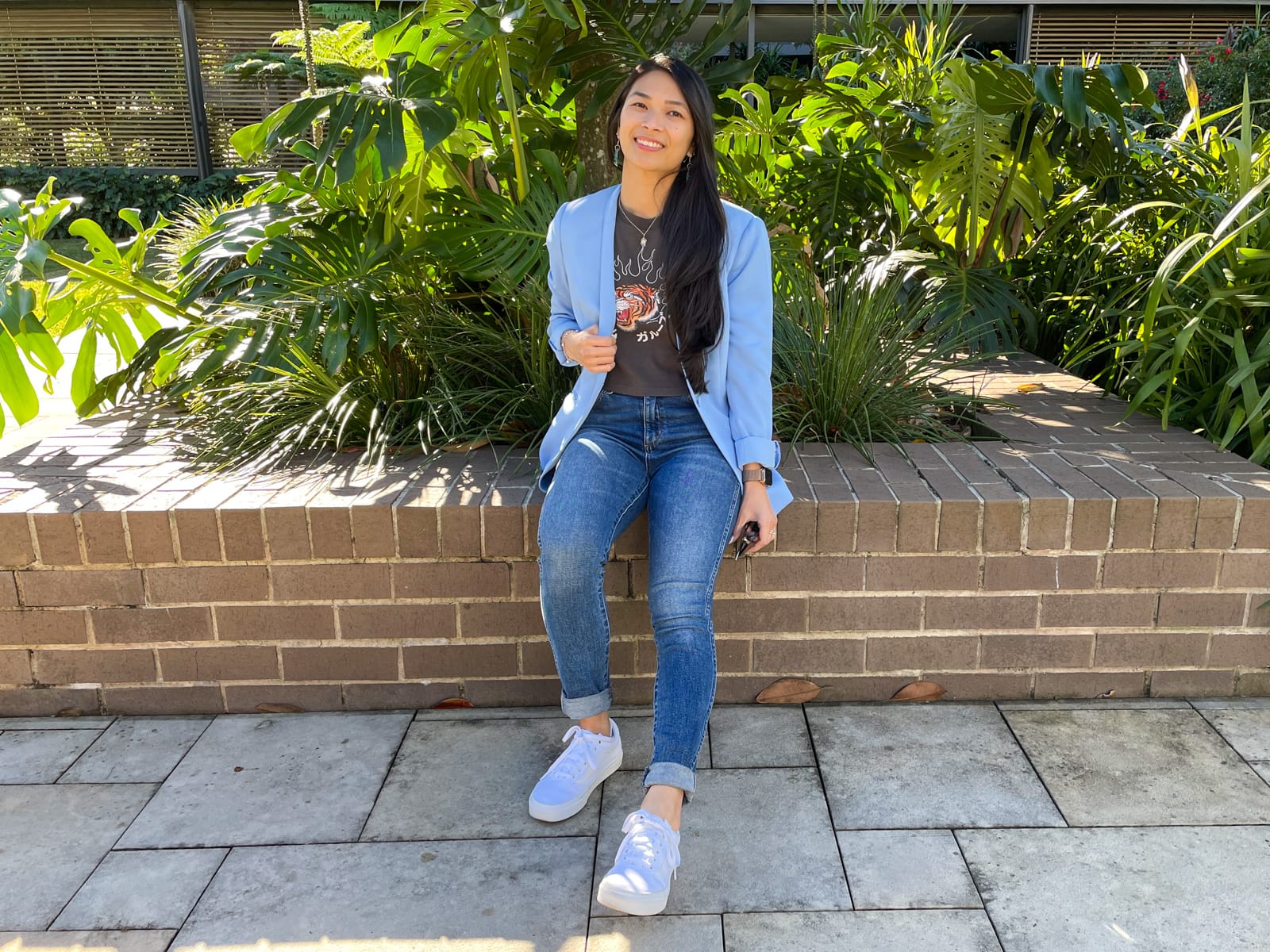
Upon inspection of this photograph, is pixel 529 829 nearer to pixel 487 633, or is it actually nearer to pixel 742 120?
pixel 487 633

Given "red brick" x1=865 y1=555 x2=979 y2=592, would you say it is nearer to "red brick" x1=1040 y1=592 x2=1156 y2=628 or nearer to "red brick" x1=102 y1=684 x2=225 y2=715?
"red brick" x1=1040 y1=592 x2=1156 y2=628

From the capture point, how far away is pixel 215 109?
39.2ft

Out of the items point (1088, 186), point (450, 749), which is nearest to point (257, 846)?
point (450, 749)

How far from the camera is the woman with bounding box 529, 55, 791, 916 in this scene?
6.42 feet

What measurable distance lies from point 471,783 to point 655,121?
138 cm

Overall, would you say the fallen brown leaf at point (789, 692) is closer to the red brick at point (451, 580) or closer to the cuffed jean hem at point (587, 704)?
the cuffed jean hem at point (587, 704)

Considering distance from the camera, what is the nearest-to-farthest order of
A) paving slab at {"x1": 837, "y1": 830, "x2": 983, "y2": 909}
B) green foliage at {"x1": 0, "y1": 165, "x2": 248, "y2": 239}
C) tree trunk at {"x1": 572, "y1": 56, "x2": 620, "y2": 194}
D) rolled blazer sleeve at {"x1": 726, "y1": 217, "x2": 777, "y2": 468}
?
paving slab at {"x1": 837, "y1": 830, "x2": 983, "y2": 909}
rolled blazer sleeve at {"x1": 726, "y1": 217, "x2": 777, "y2": 468}
tree trunk at {"x1": 572, "y1": 56, "x2": 620, "y2": 194}
green foliage at {"x1": 0, "y1": 165, "x2": 248, "y2": 239}

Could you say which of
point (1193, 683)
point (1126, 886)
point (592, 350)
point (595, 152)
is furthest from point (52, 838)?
point (1193, 683)

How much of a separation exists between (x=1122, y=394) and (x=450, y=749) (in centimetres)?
230

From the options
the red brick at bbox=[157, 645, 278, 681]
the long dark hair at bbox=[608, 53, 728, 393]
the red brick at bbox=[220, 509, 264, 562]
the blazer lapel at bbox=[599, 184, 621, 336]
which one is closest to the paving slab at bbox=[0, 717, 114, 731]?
the red brick at bbox=[157, 645, 278, 681]

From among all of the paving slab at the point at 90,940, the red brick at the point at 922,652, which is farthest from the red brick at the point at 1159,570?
the paving slab at the point at 90,940

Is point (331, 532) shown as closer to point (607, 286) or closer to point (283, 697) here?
point (283, 697)

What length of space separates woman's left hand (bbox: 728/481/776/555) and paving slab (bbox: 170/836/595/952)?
66cm

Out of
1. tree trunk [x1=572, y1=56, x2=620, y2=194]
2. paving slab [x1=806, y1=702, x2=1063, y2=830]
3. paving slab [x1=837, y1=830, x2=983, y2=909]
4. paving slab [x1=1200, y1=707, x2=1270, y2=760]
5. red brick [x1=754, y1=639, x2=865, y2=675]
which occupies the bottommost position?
paving slab [x1=837, y1=830, x2=983, y2=909]
